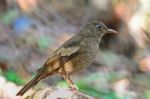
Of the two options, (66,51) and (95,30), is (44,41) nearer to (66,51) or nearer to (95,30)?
(95,30)

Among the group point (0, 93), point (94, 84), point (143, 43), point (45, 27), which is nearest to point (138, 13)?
point (143, 43)

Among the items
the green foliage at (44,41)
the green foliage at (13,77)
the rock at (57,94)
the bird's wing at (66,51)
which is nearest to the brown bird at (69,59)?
the bird's wing at (66,51)

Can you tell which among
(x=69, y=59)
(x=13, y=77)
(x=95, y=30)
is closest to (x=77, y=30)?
(x=13, y=77)

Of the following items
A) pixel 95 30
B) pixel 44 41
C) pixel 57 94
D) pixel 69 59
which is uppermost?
pixel 44 41

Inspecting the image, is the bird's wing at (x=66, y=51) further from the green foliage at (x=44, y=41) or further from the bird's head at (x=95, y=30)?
the green foliage at (x=44, y=41)

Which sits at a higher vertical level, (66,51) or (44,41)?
(44,41)

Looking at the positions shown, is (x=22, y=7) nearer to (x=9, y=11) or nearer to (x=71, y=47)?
(x=9, y=11)

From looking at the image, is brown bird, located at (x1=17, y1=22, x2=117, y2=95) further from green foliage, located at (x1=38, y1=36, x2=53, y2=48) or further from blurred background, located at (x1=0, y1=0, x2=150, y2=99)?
green foliage, located at (x1=38, y1=36, x2=53, y2=48)

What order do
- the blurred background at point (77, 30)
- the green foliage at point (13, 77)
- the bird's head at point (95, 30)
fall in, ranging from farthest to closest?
the blurred background at point (77, 30), the green foliage at point (13, 77), the bird's head at point (95, 30)

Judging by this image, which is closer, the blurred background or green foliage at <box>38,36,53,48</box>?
the blurred background

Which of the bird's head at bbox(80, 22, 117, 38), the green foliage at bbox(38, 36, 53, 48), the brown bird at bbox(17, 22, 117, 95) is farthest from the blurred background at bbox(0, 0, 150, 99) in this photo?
the brown bird at bbox(17, 22, 117, 95)
